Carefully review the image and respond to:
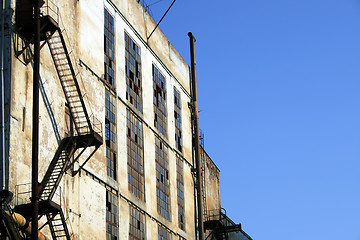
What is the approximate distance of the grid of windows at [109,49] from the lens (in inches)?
1663

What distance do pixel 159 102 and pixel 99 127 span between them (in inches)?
438

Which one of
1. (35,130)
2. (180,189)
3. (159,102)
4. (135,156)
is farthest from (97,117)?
(180,189)

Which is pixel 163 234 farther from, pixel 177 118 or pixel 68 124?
pixel 68 124

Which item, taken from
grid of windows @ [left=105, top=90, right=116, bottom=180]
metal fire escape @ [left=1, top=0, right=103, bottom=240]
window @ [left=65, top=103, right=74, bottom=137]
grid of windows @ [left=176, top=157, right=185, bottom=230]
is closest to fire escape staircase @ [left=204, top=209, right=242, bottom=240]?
grid of windows @ [left=176, top=157, right=185, bottom=230]

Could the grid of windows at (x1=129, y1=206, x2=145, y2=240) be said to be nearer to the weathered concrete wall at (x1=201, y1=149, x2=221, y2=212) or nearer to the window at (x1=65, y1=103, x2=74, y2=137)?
the window at (x1=65, y1=103, x2=74, y2=137)

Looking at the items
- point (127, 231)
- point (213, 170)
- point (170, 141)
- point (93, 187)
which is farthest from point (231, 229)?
point (93, 187)

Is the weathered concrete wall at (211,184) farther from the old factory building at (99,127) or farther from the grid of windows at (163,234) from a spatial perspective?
the grid of windows at (163,234)

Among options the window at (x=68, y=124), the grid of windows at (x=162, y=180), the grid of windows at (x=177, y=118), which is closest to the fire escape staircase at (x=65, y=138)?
the window at (x=68, y=124)

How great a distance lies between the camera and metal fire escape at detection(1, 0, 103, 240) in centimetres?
3238

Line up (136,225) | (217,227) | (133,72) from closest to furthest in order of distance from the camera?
(136,225) < (133,72) < (217,227)

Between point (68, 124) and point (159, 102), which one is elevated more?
point (159, 102)

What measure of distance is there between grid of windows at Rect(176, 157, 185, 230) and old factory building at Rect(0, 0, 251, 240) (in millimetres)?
72

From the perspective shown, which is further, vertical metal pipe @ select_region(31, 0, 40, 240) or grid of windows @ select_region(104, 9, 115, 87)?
grid of windows @ select_region(104, 9, 115, 87)

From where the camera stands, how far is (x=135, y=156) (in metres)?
44.4
